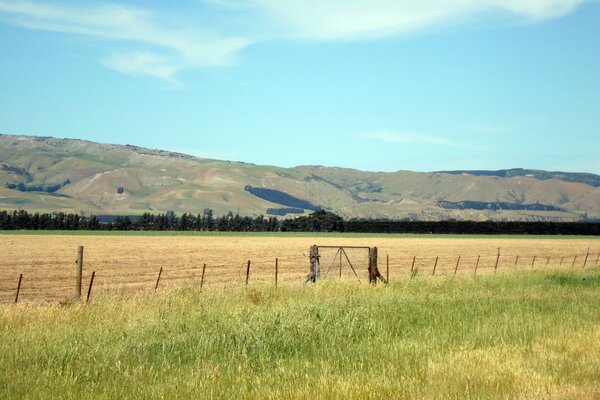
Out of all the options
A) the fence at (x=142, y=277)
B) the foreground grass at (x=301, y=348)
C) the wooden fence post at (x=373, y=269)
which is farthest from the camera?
the fence at (x=142, y=277)

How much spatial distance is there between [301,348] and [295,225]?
138 meters

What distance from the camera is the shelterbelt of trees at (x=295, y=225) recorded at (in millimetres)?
131625

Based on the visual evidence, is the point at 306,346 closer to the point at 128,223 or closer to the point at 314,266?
the point at 314,266

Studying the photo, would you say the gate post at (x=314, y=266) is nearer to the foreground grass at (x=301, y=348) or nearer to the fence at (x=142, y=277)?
the fence at (x=142, y=277)

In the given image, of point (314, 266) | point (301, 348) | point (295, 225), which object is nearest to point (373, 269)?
point (314, 266)

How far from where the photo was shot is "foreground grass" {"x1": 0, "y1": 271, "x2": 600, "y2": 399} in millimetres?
9703

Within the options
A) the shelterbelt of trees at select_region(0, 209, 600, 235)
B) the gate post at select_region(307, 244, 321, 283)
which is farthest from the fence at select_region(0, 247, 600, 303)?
the shelterbelt of trees at select_region(0, 209, 600, 235)

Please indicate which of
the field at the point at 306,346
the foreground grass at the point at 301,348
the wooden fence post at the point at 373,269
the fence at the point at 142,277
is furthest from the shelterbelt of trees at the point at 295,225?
the foreground grass at the point at 301,348

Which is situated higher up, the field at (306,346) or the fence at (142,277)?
the field at (306,346)

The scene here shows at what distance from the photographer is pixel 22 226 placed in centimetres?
13025

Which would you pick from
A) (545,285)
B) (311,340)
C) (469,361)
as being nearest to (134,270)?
(545,285)

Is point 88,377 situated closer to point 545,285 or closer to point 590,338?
point 590,338

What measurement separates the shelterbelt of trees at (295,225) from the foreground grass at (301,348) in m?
120

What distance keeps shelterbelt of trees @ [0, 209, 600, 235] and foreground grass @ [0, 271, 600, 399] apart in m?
120
